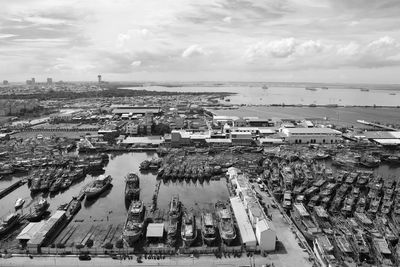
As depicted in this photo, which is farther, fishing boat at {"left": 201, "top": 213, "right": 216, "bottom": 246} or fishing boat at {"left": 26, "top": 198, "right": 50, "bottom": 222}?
fishing boat at {"left": 26, "top": 198, "right": 50, "bottom": 222}

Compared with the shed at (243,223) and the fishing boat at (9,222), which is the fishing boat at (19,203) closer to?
the fishing boat at (9,222)

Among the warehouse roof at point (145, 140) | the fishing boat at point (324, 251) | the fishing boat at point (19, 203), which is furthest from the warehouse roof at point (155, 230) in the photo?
the warehouse roof at point (145, 140)

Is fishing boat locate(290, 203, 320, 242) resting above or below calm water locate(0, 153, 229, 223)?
above

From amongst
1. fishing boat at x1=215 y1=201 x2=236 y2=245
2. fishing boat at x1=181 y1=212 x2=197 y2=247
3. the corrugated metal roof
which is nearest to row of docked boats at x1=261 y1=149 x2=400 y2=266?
fishing boat at x1=215 y1=201 x2=236 y2=245

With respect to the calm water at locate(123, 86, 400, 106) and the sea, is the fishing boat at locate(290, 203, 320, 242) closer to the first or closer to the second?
the sea

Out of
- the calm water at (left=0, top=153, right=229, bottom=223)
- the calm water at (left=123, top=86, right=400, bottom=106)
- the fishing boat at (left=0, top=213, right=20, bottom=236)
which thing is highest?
the calm water at (left=123, top=86, right=400, bottom=106)

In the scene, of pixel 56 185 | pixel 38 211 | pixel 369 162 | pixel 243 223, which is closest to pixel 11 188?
pixel 56 185

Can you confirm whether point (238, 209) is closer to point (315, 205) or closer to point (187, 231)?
point (187, 231)
